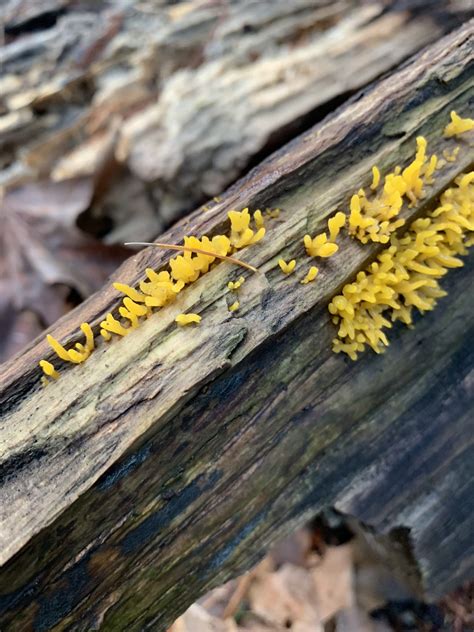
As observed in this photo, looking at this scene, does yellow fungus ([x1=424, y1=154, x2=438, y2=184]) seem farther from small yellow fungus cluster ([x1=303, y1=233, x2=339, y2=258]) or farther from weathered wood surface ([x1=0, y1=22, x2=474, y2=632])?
small yellow fungus cluster ([x1=303, y1=233, x2=339, y2=258])

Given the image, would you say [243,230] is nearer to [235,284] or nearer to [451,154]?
[235,284]

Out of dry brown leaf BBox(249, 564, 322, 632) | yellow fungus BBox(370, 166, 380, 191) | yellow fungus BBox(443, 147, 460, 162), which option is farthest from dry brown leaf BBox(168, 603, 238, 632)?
yellow fungus BBox(443, 147, 460, 162)

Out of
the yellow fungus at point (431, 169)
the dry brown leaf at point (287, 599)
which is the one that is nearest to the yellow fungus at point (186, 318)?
the yellow fungus at point (431, 169)

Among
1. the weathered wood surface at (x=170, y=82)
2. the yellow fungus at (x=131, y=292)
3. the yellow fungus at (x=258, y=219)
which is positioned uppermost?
the weathered wood surface at (x=170, y=82)

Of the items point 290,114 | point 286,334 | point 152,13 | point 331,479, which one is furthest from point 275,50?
point 331,479

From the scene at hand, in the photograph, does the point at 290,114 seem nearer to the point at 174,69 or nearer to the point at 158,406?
the point at 174,69

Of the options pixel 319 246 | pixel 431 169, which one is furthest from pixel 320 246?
pixel 431 169

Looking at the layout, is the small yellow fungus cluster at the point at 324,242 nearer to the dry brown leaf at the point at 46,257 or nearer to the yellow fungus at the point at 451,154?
the yellow fungus at the point at 451,154
